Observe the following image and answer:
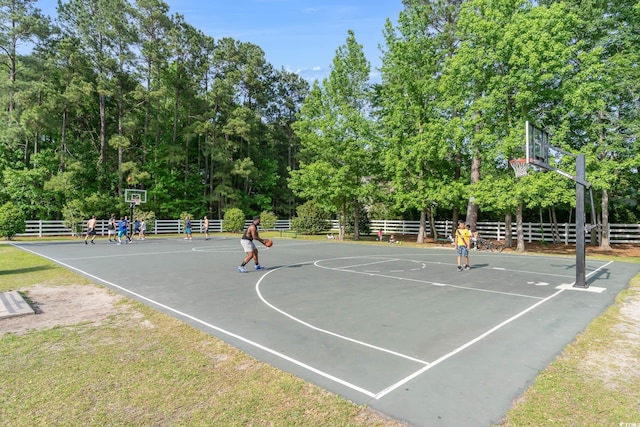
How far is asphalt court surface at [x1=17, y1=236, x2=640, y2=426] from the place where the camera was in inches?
151

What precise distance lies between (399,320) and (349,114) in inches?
932

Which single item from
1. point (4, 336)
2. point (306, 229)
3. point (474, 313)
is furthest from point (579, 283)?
point (306, 229)

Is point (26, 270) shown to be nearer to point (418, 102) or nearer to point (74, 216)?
point (74, 216)

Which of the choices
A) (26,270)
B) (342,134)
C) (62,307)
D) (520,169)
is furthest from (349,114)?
(62,307)

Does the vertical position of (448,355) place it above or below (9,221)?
below

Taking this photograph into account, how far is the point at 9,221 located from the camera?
2459 centimetres

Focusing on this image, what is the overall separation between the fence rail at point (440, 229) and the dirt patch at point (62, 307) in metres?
23.5

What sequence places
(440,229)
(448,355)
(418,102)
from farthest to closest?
(440,229), (418,102), (448,355)

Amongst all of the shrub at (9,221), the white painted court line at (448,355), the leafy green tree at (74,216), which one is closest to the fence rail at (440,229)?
the leafy green tree at (74,216)

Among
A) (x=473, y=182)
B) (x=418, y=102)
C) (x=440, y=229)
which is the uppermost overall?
(x=418, y=102)

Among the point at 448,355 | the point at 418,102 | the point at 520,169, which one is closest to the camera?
the point at 448,355

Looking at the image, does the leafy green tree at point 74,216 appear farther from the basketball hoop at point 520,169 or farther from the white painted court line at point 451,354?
the white painted court line at point 451,354

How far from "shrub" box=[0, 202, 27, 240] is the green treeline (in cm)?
456

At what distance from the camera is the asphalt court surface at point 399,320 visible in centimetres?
384
